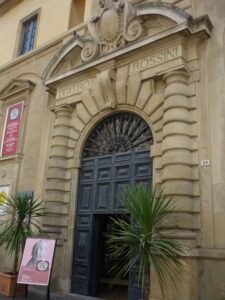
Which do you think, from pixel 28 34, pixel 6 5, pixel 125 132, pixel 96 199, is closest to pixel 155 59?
pixel 125 132

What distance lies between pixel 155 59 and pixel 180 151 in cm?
261

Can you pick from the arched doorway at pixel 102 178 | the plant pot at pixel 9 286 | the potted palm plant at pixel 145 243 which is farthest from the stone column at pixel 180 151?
the plant pot at pixel 9 286

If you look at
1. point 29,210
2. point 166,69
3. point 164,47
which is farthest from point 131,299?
point 164,47

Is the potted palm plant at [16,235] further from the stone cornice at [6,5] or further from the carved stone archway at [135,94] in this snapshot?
the stone cornice at [6,5]

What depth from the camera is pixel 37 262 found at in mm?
7094

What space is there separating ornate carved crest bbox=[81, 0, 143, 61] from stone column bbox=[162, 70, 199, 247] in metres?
1.99

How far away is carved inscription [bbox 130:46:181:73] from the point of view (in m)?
8.05

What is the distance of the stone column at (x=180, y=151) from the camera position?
6773 mm

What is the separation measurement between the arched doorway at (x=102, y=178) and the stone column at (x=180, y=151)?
95 centimetres

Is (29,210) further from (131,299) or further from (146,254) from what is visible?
(146,254)

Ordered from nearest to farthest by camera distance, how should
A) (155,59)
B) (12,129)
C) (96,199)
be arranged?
1. (155,59)
2. (96,199)
3. (12,129)

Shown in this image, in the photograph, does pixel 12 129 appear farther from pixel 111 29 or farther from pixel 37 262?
pixel 37 262

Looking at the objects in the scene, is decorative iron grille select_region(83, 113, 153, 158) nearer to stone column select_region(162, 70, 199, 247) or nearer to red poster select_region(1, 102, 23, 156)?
stone column select_region(162, 70, 199, 247)

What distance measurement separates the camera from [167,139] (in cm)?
744
